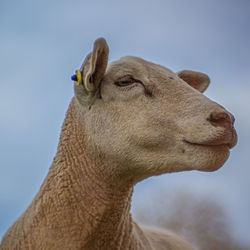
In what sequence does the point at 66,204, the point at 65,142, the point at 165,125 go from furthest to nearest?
the point at 65,142 < the point at 66,204 < the point at 165,125

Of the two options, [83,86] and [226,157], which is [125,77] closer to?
[83,86]

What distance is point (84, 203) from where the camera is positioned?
3479 mm

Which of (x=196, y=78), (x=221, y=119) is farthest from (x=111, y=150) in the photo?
(x=196, y=78)

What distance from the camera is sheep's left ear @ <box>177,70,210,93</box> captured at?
4.68 meters

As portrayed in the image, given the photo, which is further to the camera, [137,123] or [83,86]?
[83,86]

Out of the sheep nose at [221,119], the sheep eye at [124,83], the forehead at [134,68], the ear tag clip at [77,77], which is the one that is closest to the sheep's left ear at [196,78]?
the forehead at [134,68]

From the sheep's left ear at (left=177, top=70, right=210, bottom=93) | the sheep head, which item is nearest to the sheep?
the sheep head

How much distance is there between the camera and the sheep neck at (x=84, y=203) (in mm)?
3430

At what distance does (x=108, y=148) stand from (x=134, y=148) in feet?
0.73

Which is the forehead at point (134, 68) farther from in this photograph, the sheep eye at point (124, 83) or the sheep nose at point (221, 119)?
the sheep nose at point (221, 119)

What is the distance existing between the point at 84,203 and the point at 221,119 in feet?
4.39

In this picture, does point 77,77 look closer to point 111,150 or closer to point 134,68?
point 134,68

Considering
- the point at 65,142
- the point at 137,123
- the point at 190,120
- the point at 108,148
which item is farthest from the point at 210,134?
the point at 65,142

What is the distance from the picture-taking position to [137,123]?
10.9ft
